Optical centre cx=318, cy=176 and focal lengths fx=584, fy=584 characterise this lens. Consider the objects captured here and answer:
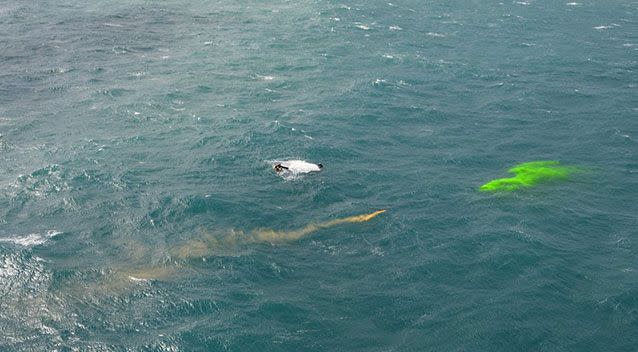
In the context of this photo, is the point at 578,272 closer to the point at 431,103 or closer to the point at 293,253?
the point at 293,253

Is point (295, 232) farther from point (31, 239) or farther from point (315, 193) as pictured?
point (31, 239)

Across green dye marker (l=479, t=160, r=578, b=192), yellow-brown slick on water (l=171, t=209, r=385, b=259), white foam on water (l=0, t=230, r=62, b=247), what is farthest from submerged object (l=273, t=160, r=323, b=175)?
white foam on water (l=0, t=230, r=62, b=247)

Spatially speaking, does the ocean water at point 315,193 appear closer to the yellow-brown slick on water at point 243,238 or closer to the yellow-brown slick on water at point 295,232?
the yellow-brown slick on water at point 243,238

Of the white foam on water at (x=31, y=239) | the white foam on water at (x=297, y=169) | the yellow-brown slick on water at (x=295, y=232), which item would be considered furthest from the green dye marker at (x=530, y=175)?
the white foam on water at (x=31, y=239)

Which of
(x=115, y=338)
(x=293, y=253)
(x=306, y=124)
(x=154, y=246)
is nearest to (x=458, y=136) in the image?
(x=306, y=124)

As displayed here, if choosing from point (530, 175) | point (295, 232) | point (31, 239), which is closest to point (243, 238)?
point (295, 232)
